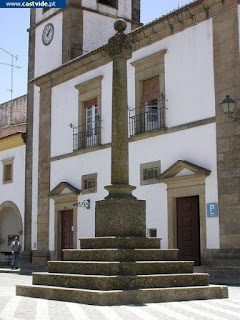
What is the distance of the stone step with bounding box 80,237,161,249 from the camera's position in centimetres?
864

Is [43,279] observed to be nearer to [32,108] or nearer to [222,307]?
[222,307]

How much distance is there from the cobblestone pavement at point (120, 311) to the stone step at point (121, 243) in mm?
1230

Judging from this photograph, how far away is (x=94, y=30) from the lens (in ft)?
69.6

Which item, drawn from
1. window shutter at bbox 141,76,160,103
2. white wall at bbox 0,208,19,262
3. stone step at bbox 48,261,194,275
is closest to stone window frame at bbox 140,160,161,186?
window shutter at bbox 141,76,160,103

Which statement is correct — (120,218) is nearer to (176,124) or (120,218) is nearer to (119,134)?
(119,134)

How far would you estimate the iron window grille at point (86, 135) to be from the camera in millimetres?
18125

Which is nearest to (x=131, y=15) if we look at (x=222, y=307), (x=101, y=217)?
(x=101, y=217)

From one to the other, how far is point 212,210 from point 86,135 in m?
6.18

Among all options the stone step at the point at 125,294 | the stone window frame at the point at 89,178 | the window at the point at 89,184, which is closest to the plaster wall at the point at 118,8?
the stone window frame at the point at 89,178

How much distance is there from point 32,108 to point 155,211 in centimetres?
831

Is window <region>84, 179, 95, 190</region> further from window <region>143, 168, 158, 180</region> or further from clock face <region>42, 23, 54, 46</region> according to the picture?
clock face <region>42, 23, 54, 46</region>

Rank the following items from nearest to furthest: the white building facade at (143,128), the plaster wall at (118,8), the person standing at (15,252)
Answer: the white building facade at (143,128) → the person standing at (15,252) → the plaster wall at (118,8)

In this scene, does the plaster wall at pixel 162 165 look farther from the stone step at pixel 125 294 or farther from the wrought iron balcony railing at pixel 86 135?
the stone step at pixel 125 294

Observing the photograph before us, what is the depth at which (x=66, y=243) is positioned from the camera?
62.7 feet
